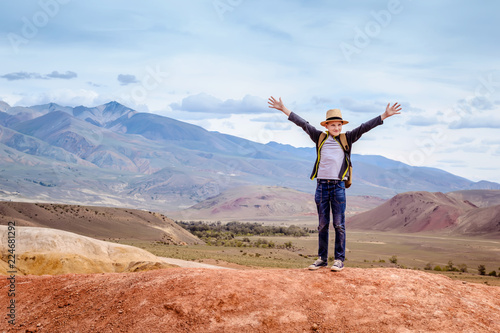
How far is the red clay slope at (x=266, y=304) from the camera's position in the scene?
7281 mm

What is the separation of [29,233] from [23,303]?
7.34 m

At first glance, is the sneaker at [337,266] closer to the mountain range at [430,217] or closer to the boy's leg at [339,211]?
the boy's leg at [339,211]

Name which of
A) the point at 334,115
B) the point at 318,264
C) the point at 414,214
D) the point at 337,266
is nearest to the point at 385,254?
the point at 318,264

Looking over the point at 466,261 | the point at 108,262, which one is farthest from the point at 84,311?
the point at 466,261

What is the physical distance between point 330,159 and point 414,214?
266 ft

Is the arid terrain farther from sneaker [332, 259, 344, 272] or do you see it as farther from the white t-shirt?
sneaker [332, 259, 344, 272]

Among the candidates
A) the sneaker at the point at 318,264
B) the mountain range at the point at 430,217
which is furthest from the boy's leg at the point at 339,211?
the mountain range at the point at 430,217

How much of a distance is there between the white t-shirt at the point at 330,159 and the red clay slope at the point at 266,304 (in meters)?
1.74

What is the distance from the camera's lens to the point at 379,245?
2172 inches

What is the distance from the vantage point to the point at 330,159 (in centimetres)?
927

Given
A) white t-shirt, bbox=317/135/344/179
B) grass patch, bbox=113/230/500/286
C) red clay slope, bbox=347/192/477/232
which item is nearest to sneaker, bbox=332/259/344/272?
white t-shirt, bbox=317/135/344/179

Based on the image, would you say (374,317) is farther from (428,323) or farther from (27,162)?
(27,162)

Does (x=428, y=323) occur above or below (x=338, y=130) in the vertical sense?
below

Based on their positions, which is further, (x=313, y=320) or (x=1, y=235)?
(x=1, y=235)
